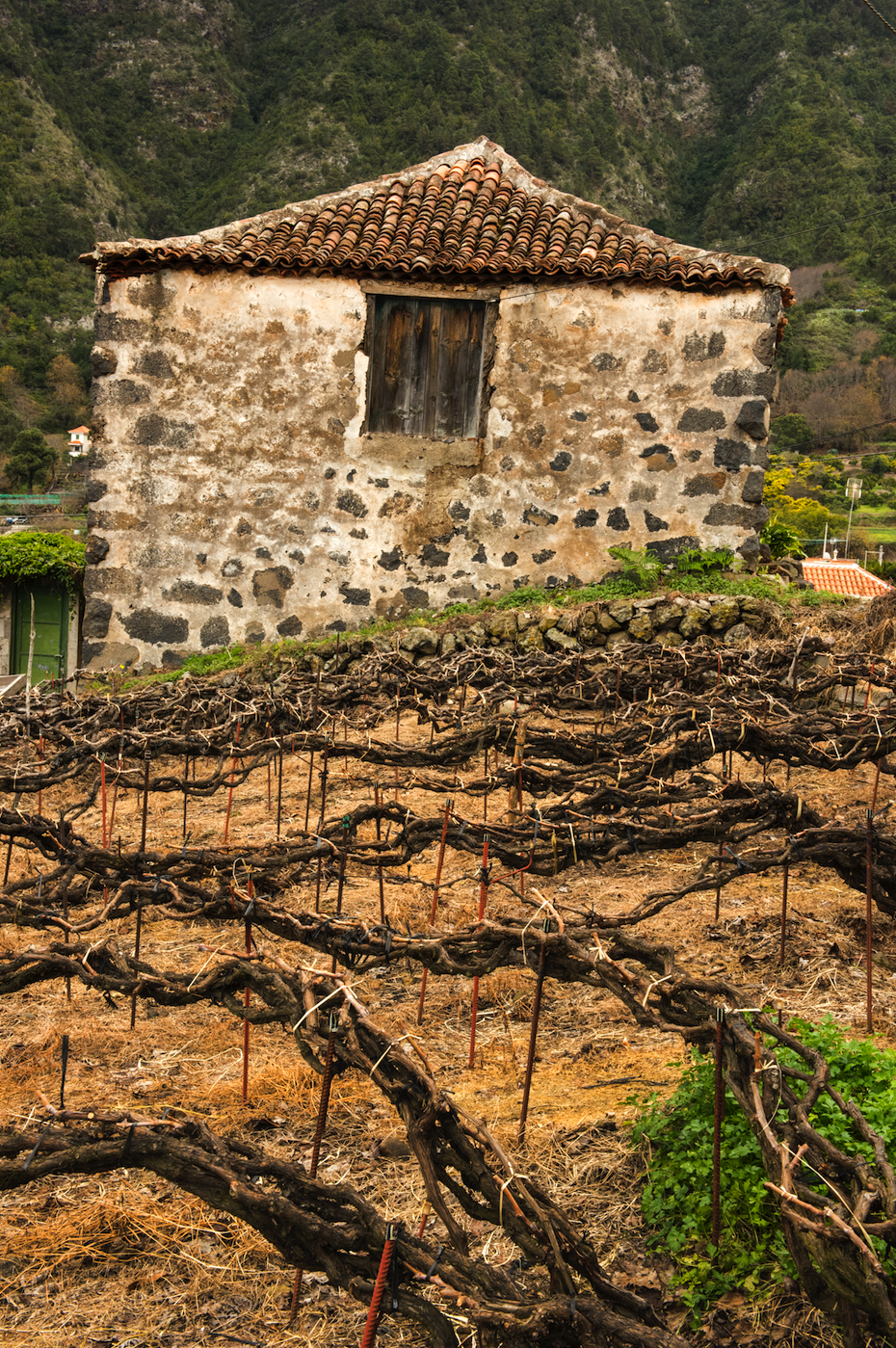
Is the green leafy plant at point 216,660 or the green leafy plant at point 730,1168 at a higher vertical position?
the green leafy plant at point 730,1168

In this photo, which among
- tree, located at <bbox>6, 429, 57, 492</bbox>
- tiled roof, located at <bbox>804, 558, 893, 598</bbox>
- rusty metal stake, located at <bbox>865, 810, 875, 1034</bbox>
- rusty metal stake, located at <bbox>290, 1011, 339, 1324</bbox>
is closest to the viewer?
rusty metal stake, located at <bbox>290, 1011, 339, 1324</bbox>

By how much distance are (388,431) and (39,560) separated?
7.99 m

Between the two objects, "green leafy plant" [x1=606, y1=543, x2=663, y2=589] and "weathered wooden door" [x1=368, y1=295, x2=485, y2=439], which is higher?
"weathered wooden door" [x1=368, y1=295, x2=485, y2=439]

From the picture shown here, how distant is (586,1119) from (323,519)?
28.3ft

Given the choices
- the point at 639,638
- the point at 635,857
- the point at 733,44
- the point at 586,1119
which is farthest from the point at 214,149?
the point at 586,1119

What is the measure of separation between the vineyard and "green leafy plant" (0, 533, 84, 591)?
33.9 ft

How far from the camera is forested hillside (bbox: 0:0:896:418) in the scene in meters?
38.1

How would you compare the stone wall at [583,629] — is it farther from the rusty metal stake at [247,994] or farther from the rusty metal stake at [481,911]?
the rusty metal stake at [247,994]

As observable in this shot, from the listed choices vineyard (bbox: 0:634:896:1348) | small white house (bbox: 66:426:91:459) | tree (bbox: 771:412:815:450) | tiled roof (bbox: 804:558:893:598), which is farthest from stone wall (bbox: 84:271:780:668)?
tree (bbox: 771:412:815:450)

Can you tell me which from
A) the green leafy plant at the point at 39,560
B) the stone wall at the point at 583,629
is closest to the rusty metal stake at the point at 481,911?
the stone wall at the point at 583,629

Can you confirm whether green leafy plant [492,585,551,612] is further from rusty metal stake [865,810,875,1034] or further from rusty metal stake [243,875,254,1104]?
rusty metal stake [243,875,254,1104]

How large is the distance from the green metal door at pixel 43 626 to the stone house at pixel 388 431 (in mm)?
6432

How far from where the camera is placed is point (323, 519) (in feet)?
37.9

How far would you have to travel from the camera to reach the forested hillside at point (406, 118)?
38094 millimetres
